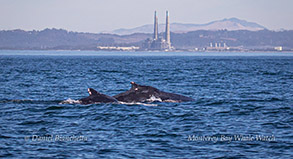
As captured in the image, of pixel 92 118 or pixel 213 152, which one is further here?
pixel 92 118

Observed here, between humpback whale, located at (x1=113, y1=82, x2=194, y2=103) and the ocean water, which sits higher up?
humpback whale, located at (x1=113, y1=82, x2=194, y2=103)

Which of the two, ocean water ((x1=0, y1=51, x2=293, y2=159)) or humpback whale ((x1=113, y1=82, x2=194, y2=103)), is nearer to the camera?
ocean water ((x1=0, y1=51, x2=293, y2=159))

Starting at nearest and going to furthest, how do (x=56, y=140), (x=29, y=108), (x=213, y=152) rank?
(x=213, y=152) < (x=56, y=140) < (x=29, y=108)

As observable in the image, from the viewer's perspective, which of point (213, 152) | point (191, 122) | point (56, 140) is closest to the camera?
point (213, 152)

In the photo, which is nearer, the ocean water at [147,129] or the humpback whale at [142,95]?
the ocean water at [147,129]

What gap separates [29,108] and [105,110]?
158 inches

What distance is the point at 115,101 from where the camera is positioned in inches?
901

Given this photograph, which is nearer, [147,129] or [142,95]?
[147,129]

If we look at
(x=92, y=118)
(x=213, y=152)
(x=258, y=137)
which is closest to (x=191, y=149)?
(x=213, y=152)

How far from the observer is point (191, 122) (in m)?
18.6

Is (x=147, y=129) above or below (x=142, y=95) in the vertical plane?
below

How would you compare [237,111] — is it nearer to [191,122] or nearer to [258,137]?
[191,122]

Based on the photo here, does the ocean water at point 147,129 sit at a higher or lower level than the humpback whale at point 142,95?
lower

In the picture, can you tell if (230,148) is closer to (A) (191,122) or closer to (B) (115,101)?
(A) (191,122)
